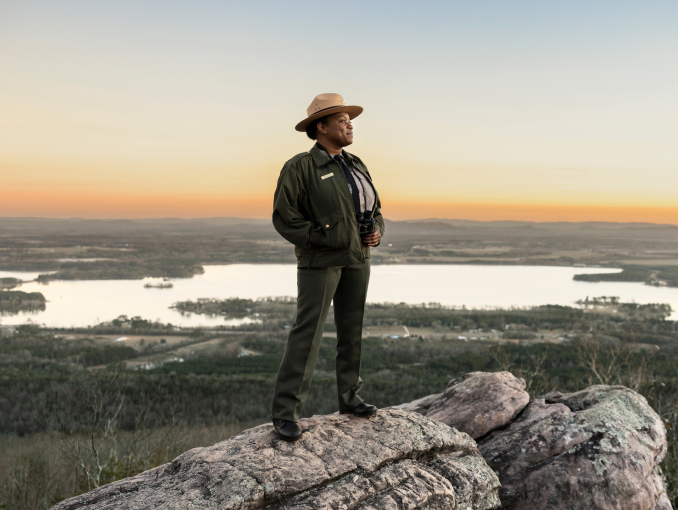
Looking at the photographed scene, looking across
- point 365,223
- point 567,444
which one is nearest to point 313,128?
point 365,223

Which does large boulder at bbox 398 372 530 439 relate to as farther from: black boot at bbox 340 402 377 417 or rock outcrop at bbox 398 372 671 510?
black boot at bbox 340 402 377 417

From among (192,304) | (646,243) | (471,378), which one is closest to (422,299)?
(192,304)

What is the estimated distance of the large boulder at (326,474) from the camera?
3773 mm

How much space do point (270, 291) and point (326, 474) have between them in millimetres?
84354

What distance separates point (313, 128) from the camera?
4.56m

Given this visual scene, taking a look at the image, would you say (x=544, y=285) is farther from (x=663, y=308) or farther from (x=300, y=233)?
(x=300, y=233)

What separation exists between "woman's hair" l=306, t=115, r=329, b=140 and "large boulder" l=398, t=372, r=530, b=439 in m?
3.40

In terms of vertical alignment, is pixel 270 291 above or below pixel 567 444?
below

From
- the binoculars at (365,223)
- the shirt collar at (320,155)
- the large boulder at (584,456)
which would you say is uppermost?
the shirt collar at (320,155)

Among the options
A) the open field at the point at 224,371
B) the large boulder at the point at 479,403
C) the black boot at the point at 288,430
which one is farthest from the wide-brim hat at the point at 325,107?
the open field at the point at 224,371

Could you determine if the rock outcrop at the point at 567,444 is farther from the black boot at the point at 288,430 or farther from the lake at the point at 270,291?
the lake at the point at 270,291

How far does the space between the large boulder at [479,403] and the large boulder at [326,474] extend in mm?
875

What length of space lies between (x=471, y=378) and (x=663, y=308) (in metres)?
75.9

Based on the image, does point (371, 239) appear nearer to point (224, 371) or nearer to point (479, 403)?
point (479, 403)
